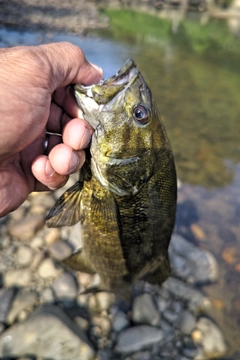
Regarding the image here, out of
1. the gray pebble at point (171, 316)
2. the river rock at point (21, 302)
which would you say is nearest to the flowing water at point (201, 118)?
the gray pebble at point (171, 316)

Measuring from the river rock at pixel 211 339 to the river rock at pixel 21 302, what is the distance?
1991 mm

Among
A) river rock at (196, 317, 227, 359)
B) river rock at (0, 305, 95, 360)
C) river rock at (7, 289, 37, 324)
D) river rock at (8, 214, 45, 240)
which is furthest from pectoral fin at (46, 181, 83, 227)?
river rock at (196, 317, 227, 359)

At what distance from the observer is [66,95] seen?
265 centimetres

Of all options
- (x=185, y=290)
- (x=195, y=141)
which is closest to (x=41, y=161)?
(x=185, y=290)

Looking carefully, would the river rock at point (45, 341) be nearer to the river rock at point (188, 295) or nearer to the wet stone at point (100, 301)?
the wet stone at point (100, 301)

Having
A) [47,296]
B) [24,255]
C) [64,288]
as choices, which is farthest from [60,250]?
[47,296]

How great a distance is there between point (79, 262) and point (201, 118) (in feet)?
27.6

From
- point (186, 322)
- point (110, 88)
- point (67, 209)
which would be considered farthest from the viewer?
point (186, 322)

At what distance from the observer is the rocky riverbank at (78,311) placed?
10.8 feet

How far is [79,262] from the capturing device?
3.10m

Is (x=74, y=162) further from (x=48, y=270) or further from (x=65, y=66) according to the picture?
(x=48, y=270)

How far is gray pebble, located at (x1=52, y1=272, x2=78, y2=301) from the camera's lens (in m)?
3.86

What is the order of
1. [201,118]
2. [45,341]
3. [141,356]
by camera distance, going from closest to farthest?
[45,341] → [141,356] → [201,118]

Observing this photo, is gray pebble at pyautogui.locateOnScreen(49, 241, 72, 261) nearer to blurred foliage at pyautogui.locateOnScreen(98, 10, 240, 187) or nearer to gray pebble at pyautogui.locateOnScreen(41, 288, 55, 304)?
gray pebble at pyautogui.locateOnScreen(41, 288, 55, 304)
